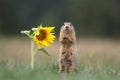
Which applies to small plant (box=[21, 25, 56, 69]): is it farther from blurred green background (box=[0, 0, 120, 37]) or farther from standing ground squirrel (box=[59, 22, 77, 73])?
blurred green background (box=[0, 0, 120, 37])

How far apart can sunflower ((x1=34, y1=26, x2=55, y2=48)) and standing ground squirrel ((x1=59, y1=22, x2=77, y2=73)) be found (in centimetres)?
58

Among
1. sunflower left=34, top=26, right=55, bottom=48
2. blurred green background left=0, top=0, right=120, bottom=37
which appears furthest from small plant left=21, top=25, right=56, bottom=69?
blurred green background left=0, top=0, right=120, bottom=37

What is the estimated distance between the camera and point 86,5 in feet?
153

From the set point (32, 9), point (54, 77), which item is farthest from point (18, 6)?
point (54, 77)

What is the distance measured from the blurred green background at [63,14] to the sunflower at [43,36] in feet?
94.3

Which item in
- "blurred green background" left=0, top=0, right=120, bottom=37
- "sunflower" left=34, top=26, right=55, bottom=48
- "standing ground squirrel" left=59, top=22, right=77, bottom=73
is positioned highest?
"blurred green background" left=0, top=0, right=120, bottom=37

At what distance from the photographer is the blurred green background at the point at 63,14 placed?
42.3 metres

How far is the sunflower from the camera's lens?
35.7 ft

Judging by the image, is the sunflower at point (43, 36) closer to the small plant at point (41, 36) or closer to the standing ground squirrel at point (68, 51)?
the small plant at point (41, 36)

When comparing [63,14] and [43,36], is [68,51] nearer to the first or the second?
[43,36]

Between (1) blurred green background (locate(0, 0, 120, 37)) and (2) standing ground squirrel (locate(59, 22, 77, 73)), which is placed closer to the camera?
(2) standing ground squirrel (locate(59, 22, 77, 73))

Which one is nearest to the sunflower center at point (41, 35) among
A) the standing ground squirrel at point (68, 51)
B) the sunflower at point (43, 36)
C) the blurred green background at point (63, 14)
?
the sunflower at point (43, 36)

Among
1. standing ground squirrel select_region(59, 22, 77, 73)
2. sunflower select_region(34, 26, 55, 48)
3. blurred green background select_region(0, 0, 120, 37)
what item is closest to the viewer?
standing ground squirrel select_region(59, 22, 77, 73)

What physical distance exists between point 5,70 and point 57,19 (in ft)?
121
